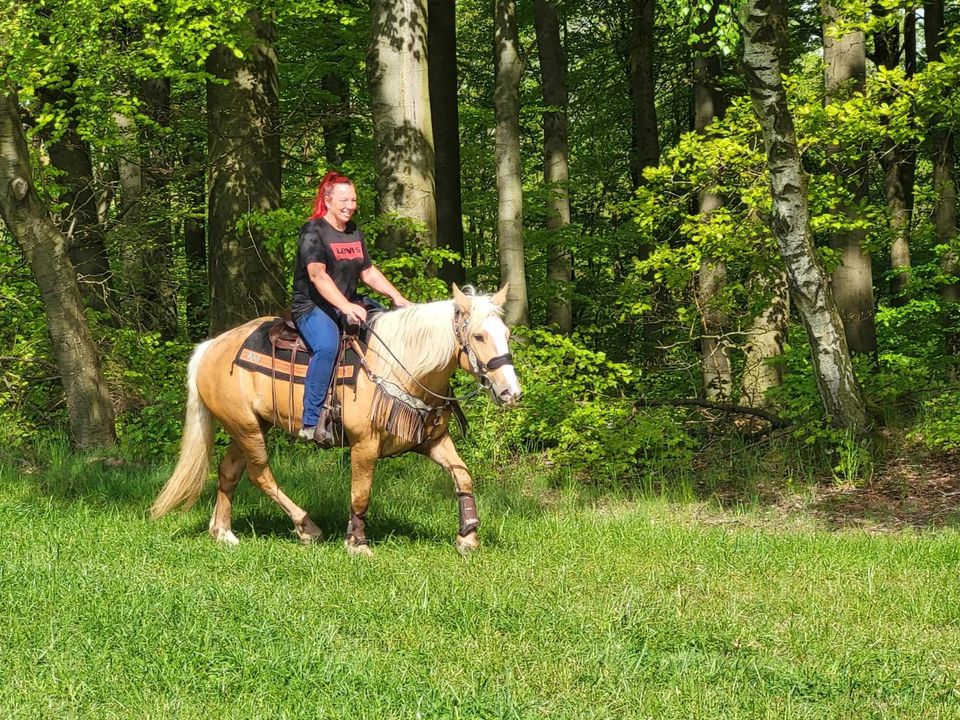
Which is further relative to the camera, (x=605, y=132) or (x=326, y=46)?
(x=605, y=132)

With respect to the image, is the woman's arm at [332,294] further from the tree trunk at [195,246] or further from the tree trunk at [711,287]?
the tree trunk at [195,246]

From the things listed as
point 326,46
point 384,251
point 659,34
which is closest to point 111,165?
point 326,46

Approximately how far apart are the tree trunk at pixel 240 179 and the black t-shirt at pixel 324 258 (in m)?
6.02

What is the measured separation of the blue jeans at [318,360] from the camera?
27.1 ft

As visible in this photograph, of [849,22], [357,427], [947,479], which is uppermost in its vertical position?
[849,22]

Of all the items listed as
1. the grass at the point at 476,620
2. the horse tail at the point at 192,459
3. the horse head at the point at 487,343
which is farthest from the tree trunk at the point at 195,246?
the horse head at the point at 487,343

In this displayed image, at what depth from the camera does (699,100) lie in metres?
17.0

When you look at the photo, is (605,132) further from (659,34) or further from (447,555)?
(447,555)

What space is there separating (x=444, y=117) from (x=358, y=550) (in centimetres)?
950

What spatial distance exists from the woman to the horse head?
0.86 meters

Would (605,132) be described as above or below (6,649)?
above

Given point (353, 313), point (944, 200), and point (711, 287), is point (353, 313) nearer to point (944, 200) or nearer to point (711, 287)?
point (711, 287)

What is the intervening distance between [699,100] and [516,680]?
522 inches

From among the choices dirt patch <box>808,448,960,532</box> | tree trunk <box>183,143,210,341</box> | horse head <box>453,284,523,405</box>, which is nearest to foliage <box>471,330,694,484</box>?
dirt patch <box>808,448,960,532</box>
